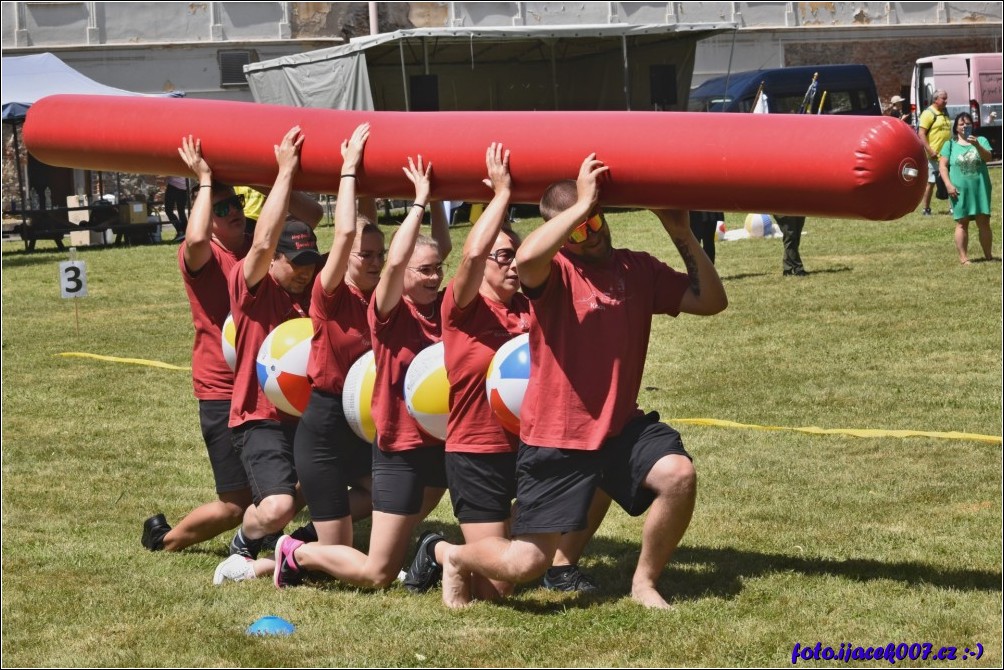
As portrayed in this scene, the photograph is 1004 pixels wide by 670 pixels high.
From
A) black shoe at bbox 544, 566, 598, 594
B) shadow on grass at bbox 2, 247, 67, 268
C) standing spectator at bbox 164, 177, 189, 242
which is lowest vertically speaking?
shadow on grass at bbox 2, 247, 67, 268

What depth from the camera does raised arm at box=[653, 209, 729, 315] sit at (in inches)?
219

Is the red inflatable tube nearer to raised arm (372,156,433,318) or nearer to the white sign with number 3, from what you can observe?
raised arm (372,156,433,318)

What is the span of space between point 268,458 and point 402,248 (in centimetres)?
138

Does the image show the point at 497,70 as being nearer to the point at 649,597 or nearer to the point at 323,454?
the point at 323,454

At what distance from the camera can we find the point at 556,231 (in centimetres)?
517

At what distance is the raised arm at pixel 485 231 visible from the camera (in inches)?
210

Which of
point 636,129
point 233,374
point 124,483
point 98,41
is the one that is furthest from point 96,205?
point 636,129

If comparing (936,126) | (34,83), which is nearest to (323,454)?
(936,126)

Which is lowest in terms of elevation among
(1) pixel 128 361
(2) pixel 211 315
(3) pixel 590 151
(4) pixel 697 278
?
(1) pixel 128 361

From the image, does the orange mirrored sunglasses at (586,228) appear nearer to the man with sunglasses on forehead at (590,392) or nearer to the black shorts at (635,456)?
the man with sunglasses on forehead at (590,392)

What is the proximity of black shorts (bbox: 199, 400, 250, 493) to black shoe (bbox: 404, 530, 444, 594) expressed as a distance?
3.53 feet

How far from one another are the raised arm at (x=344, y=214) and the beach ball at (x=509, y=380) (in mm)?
714

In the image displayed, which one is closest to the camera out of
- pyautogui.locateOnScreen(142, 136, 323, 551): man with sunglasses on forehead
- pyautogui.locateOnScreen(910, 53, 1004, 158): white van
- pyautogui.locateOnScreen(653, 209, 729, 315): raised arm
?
pyautogui.locateOnScreen(653, 209, 729, 315): raised arm

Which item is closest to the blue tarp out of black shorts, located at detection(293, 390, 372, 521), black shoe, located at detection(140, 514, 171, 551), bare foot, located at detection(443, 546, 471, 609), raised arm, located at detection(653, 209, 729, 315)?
black shoe, located at detection(140, 514, 171, 551)
